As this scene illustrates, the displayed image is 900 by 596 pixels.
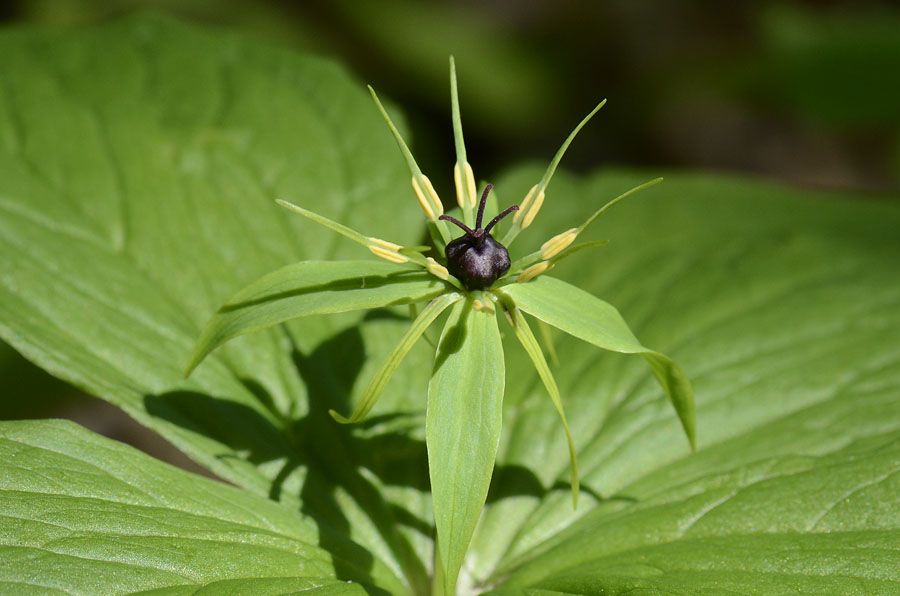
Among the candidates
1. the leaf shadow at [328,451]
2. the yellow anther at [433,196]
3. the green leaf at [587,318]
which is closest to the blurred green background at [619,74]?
the leaf shadow at [328,451]

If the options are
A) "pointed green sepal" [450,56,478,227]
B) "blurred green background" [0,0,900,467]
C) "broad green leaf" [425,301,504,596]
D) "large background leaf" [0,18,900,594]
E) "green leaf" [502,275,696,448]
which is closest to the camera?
"broad green leaf" [425,301,504,596]

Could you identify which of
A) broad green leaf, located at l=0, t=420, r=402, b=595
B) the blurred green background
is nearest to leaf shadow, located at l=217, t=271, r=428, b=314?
broad green leaf, located at l=0, t=420, r=402, b=595

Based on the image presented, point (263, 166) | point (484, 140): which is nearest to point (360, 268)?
point (263, 166)

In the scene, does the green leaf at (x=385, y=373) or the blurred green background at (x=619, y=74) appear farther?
the blurred green background at (x=619, y=74)

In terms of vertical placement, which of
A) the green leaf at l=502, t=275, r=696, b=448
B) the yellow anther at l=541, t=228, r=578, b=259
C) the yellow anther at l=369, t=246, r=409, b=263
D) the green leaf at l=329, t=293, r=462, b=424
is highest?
the yellow anther at l=541, t=228, r=578, b=259

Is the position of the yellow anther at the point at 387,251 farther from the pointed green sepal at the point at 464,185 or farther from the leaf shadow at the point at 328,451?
the leaf shadow at the point at 328,451

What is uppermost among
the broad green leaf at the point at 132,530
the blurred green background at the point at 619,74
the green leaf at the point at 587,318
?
the blurred green background at the point at 619,74

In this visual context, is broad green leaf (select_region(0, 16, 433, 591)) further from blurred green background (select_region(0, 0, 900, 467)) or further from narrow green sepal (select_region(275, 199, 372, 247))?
blurred green background (select_region(0, 0, 900, 467))
